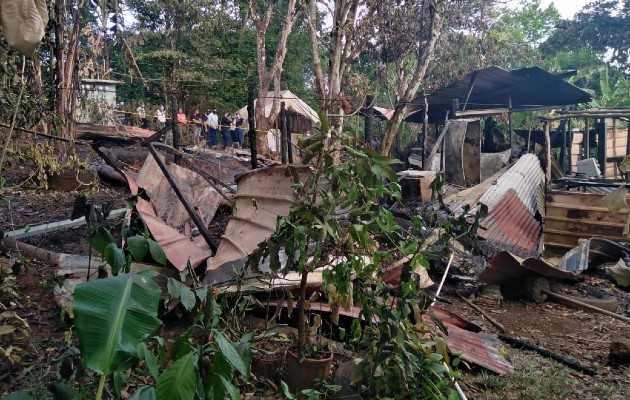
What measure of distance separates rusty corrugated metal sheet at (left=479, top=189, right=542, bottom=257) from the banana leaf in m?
5.47

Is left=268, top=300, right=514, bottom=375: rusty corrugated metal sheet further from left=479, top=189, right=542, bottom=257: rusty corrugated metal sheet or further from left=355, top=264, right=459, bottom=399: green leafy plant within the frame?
left=479, top=189, right=542, bottom=257: rusty corrugated metal sheet

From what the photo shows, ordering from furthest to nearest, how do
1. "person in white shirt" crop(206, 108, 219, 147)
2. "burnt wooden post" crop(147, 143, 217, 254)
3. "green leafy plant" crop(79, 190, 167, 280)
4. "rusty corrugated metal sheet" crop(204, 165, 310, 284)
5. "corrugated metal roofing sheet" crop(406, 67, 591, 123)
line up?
1. "person in white shirt" crop(206, 108, 219, 147)
2. "corrugated metal roofing sheet" crop(406, 67, 591, 123)
3. "burnt wooden post" crop(147, 143, 217, 254)
4. "rusty corrugated metal sheet" crop(204, 165, 310, 284)
5. "green leafy plant" crop(79, 190, 167, 280)

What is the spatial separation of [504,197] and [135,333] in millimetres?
7104

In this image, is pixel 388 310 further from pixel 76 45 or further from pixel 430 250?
pixel 76 45

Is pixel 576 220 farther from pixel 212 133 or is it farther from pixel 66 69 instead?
pixel 212 133

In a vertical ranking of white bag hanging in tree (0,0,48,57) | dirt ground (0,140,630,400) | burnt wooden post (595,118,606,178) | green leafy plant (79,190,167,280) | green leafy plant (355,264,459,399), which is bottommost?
dirt ground (0,140,630,400)

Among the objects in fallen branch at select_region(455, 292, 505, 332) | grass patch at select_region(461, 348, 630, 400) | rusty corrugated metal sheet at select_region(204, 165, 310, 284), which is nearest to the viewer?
grass patch at select_region(461, 348, 630, 400)

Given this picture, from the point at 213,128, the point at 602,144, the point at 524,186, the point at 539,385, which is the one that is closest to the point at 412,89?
the point at 524,186

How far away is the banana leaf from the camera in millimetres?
1729

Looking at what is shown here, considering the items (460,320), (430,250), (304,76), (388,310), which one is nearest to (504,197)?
(460,320)

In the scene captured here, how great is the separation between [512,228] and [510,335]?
3.19 meters

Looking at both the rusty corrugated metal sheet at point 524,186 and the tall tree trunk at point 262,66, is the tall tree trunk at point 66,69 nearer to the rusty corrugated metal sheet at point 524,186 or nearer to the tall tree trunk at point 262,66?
the tall tree trunk at point 262,66

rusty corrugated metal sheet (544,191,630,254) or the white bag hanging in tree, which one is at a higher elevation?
the white bag hanging in tree

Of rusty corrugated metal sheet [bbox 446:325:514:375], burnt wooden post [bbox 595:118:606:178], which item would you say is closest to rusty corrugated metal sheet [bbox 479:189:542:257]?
rusty corrugated metal sheet [bbox 446:325:514:375]
